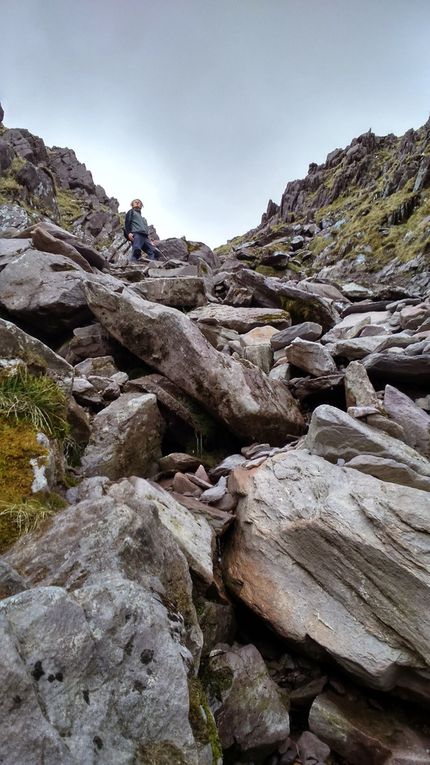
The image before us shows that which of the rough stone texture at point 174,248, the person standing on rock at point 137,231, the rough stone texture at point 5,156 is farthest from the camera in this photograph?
the rough stone texture at point 5,156

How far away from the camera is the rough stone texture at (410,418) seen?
7.20 meters

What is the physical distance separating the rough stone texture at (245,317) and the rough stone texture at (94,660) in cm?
1077

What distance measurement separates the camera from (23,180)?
129ft

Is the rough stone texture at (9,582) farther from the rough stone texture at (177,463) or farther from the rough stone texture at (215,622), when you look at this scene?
the rough stone texture at (177,463)

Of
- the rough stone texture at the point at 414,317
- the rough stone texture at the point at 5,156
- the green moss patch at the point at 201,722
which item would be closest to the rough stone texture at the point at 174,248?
the rough stone texture at the point at 5,156

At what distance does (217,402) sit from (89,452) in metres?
2.66

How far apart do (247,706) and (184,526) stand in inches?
78.1

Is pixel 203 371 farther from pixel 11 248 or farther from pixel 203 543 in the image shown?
pixel 11 248

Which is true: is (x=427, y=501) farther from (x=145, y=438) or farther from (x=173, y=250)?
(x=173, y=250)

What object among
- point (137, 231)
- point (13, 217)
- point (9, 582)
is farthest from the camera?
point (13, 217)

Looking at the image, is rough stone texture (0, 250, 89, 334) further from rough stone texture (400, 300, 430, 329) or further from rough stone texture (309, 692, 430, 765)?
rough stone texture (309, 692, 430, 765)

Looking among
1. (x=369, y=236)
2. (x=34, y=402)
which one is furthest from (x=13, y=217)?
(x=369, y=236)

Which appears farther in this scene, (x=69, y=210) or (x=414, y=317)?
(x=69, y=210)

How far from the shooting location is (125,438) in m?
7.17
